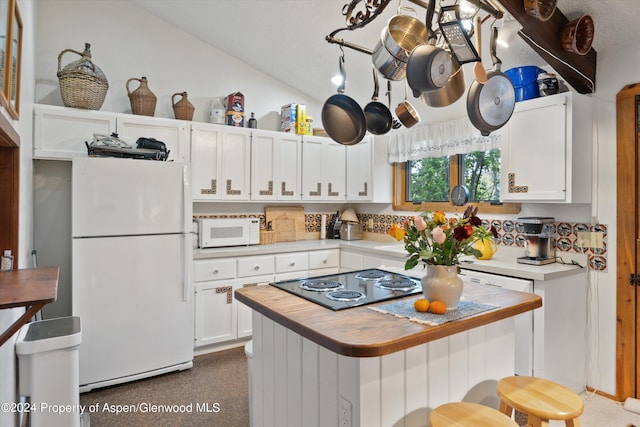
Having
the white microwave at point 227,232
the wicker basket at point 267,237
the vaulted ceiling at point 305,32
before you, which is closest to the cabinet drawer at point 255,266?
the white microwave at point 227,232

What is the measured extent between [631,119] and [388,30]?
194cm

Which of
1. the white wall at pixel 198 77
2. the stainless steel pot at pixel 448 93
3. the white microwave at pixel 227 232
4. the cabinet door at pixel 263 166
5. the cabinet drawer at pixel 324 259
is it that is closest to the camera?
the stainless steel pot at pixel 448 93

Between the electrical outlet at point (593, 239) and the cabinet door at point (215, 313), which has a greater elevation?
the electrical outlet at point (593, 239)

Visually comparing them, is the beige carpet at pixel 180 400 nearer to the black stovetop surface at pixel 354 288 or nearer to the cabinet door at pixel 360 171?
the black stovetop surface at pixel 354 288

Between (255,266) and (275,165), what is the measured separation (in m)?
1.07

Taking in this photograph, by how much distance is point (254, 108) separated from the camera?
4078 mm

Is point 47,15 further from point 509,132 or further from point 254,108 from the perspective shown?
point 509,132

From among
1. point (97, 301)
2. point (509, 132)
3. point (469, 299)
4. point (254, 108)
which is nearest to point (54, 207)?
point (97, 301)

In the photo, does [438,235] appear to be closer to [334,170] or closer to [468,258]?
[468,258]

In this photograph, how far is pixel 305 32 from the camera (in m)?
3.24

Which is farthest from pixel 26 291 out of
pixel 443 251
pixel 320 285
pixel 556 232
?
pixel 556 232

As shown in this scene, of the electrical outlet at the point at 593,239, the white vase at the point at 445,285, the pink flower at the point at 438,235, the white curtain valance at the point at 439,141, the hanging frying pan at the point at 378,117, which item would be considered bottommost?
the white vase at the point at 445,285

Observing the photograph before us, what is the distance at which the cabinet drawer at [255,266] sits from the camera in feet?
11.2

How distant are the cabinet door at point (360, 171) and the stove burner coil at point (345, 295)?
8.53ft
